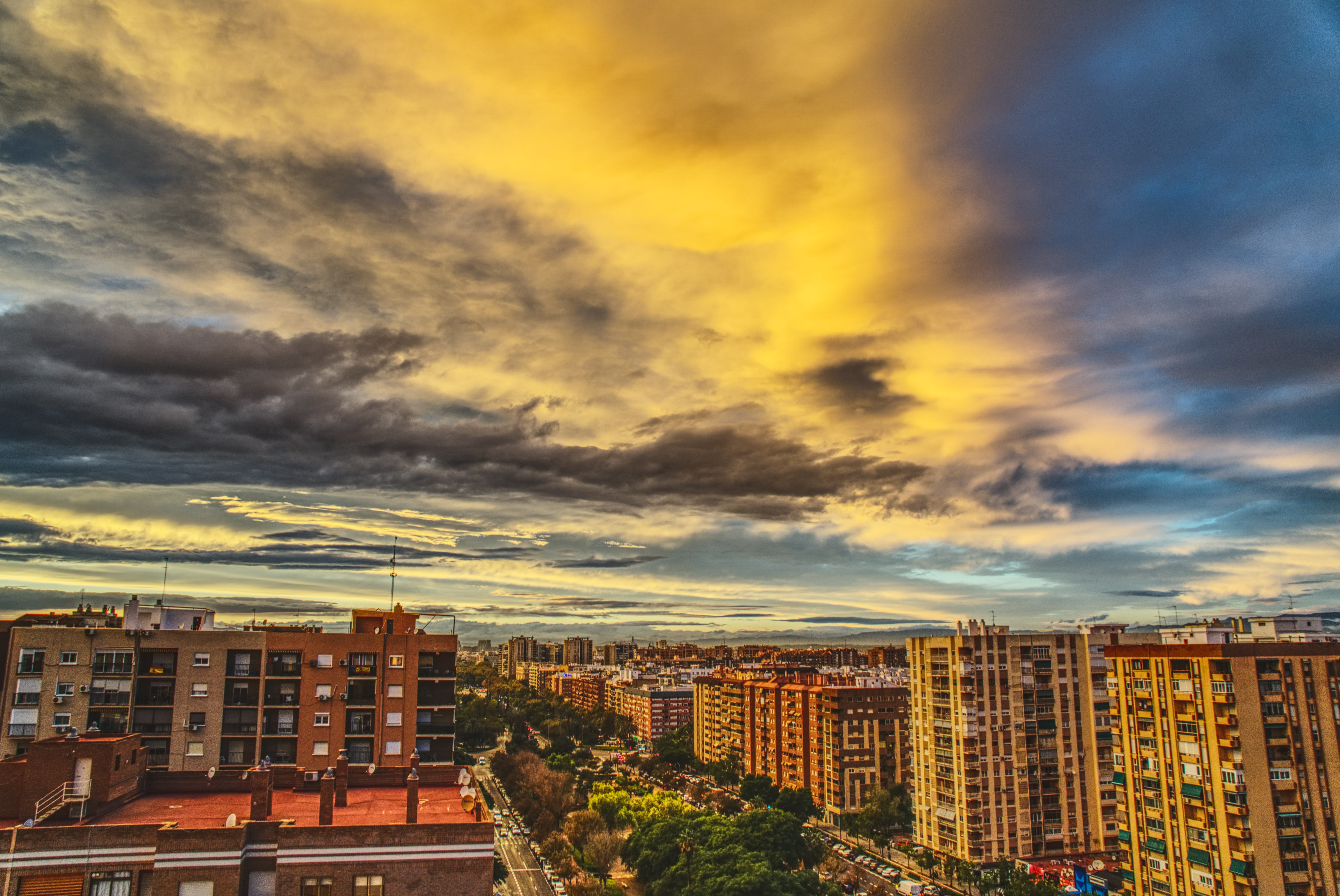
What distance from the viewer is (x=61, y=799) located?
82.6 ft

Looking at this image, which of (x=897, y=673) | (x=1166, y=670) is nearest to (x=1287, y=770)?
(x=1166, y=670)

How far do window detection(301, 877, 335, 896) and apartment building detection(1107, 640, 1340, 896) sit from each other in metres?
48.2

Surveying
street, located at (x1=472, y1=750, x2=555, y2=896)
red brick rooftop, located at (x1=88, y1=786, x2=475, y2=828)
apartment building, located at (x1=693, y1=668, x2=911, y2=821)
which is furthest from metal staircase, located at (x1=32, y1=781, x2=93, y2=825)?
apartment building, located at (x1=693, y1=668, x2=911, y2=821)

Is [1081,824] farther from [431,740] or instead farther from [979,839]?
[431,740]

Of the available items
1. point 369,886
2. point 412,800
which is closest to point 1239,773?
point 412,800

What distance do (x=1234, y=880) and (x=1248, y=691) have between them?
10.4 meters

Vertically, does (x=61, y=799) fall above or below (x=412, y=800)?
above

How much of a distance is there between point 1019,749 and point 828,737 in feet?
99.2

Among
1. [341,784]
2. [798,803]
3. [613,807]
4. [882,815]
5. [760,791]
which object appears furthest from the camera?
[760,791]

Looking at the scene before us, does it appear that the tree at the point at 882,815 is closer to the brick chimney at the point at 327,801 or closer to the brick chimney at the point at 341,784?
the brick chimney at the point at 341,784

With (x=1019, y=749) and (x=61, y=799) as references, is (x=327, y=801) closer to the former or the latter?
(x=61, y=799)

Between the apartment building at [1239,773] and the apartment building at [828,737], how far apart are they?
52.6m

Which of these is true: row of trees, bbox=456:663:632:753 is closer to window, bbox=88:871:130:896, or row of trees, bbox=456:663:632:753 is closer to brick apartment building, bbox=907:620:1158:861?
brick apartment building, bbox=907:620:1158:861

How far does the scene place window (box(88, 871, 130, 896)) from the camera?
23.0 metres
